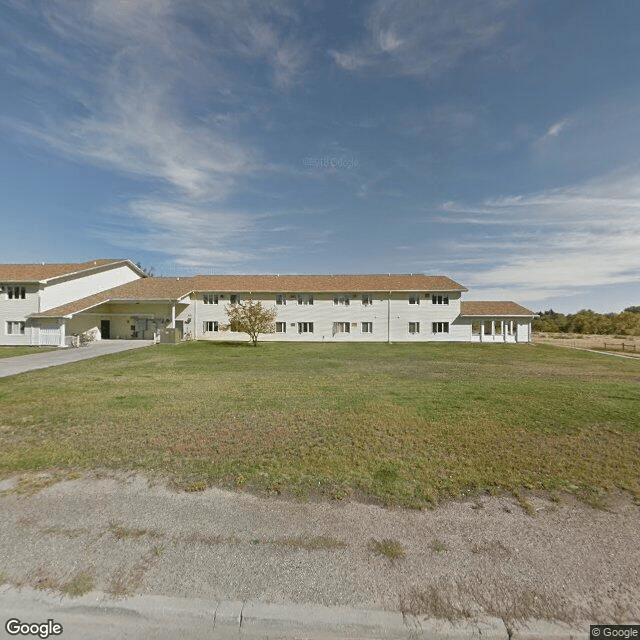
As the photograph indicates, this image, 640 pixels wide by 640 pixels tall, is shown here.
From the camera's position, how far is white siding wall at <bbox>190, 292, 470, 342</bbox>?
33.3m

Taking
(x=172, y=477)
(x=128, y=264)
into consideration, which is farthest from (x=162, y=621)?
(x=128, y=264)

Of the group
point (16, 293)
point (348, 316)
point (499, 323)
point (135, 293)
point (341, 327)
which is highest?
point (135, 293)

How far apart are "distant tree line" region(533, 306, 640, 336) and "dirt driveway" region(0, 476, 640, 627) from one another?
6796cm

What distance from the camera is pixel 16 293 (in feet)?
85.6

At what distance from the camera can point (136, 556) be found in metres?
3.05

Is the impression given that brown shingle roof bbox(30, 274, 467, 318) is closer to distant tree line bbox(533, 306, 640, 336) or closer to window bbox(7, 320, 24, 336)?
window bbox(7, 320, 24, 336)

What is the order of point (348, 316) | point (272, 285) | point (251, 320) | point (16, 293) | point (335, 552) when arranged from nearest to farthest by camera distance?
point (335, 552)
point (16, 293)
point (251, 320)
point (348, 316)
point (272, 285)

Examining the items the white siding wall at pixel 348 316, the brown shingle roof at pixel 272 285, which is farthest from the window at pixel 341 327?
the brown shingle roof at pixel 272 285

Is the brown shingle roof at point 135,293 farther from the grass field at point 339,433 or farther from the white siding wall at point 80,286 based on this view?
the grass field at point 339,433

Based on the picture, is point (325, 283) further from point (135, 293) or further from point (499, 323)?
point (135, 293)

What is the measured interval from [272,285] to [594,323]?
63.7m

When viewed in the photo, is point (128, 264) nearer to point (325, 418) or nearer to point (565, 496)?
point (325, 418)

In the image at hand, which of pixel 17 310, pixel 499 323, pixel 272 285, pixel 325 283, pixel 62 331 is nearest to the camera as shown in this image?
pixel 62 331

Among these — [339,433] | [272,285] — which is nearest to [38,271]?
[272,285]
